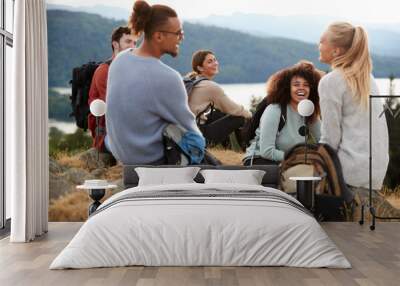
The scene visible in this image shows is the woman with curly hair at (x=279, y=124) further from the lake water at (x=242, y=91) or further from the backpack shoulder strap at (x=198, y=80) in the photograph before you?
the backpack shoulder strap at (x=198, y=80)

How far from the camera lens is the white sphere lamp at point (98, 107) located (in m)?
7.77

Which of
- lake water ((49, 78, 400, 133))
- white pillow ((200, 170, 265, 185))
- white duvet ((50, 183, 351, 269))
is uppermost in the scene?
lake water ((49, 78, 400, 133))

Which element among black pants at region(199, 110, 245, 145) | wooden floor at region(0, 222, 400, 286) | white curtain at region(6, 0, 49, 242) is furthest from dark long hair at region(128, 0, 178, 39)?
wooden floor at region(0, 222, 400, 286)

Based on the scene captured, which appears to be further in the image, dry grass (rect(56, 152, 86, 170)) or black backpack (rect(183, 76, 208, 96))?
dry grass (rect(56, 152, 86, 170))

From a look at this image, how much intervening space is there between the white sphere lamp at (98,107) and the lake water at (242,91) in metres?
0.44

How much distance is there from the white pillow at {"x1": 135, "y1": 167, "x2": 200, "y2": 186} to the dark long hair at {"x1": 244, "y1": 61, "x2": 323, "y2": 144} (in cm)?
94

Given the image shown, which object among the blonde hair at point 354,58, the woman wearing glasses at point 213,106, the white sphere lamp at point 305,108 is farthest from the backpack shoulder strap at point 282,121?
the blonde hair at point 354,58

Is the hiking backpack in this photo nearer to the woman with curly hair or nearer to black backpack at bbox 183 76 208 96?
the woman with curly hair

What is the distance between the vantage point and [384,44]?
810 cm

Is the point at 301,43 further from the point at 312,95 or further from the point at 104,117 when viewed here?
the point at 104,117

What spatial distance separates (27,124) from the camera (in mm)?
6426

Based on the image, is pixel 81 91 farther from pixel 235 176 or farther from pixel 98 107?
pixel 235 176

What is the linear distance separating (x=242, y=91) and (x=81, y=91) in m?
2.00

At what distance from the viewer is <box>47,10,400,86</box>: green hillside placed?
8141 mm
